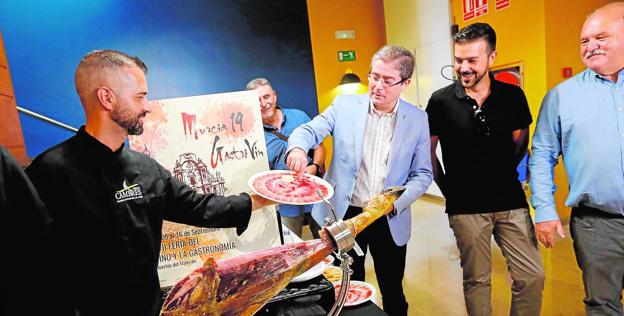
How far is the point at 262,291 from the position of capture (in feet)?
2.51

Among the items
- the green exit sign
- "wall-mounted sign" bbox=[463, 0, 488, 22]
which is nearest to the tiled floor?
"wall-mounted sign" bbox=[463, 0, 488, 22]

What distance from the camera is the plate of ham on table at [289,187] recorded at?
1216 mm

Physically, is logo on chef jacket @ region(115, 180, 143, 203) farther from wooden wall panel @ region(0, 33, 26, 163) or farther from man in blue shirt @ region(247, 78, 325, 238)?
man in blue shirt @ region(247, 78, 325, 238)

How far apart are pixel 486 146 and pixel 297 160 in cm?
101

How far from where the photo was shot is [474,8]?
167 inches

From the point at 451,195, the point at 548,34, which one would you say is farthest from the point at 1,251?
the point at 548,34

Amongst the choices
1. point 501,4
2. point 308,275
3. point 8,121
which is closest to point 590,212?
point 308,275

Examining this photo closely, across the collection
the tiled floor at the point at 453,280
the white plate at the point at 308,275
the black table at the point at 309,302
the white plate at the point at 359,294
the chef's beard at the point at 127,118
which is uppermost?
the chef's beard at the point at 127,118

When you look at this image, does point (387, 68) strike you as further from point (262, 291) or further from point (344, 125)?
point (262, 291)

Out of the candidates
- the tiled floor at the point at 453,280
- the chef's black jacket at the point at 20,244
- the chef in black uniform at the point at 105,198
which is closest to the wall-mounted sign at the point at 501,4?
the tiled floor at the point at 453,280

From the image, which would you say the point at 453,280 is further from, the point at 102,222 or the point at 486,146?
the point at 102,222

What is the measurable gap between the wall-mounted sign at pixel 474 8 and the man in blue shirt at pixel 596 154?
296 centimetres

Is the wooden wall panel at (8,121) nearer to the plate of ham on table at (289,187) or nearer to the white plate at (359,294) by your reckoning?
the plate of ham on table at (289,187)

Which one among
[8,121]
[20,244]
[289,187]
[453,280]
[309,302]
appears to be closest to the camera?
[20,244]
